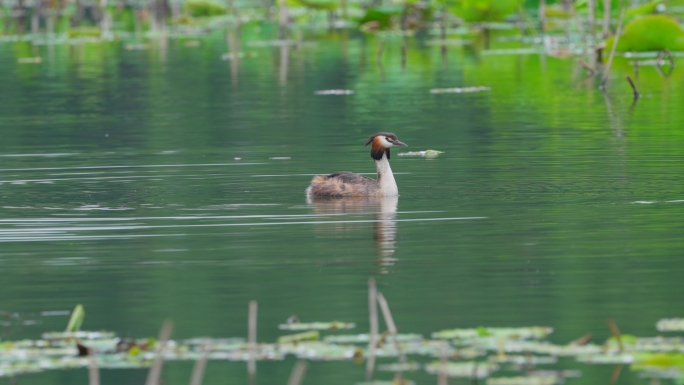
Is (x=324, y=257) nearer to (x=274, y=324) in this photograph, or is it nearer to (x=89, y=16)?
(x=274, y=324)

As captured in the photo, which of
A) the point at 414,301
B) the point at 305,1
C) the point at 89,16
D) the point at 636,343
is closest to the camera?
the point at 636,343

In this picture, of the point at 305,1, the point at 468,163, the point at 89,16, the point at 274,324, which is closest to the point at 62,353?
the point at 274,324

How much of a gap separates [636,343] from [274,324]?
212 cm

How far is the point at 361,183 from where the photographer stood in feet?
46.6

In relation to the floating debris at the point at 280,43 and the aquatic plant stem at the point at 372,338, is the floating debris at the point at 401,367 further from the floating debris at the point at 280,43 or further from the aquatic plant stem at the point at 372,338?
the floating debris at the point at 280,43

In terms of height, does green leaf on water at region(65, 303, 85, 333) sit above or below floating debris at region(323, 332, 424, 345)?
above

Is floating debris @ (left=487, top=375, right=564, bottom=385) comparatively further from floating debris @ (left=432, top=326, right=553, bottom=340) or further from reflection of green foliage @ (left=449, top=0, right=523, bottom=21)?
reflection of green foliage @ (left=449, top=0, right=523, bottom=21)

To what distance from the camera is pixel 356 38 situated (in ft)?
138

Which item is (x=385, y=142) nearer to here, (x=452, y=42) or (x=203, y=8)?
(x=452, y=42)

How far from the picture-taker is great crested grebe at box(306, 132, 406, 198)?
14.0 metres

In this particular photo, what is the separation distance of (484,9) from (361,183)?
2271cm

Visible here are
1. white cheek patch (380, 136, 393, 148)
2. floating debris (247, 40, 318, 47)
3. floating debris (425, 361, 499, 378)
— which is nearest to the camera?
floating debris (425, 361, 499, 378)

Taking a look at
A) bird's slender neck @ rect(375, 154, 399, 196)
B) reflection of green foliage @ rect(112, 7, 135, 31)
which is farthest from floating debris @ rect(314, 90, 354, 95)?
reflection of green foliage @ rect(112, 7, 135, 31)

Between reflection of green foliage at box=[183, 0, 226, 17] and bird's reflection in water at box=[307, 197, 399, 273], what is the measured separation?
124 ft
